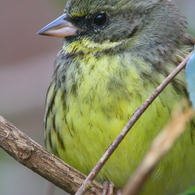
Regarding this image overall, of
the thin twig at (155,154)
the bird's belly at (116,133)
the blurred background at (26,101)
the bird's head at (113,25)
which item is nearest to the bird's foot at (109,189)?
the bird's belly at (116,133)

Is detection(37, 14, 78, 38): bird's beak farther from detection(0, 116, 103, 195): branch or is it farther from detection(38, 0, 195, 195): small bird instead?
detection(0, 116, 103, 195): branch

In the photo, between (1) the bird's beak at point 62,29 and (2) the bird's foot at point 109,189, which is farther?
(1) the bird's beak at point 62,29

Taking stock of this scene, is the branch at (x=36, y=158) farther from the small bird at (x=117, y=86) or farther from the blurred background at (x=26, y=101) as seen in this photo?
the blurred background at (x=26, y=101)

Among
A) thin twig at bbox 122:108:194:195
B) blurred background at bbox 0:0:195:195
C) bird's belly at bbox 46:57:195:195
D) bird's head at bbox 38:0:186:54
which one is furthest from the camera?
blurred background at bbox 0:0:195:195

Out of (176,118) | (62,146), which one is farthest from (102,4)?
(176,118)

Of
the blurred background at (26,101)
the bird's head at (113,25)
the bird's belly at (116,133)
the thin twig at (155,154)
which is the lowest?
the blurred background at (26,101)

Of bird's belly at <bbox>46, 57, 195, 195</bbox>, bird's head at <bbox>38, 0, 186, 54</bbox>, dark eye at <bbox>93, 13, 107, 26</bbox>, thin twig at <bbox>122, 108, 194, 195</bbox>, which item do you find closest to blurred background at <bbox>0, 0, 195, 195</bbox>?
bird's head at <bbox>38, 0, 186, 54</bbox>

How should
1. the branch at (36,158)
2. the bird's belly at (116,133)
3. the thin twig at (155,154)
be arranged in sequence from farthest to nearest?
the bird's belly at (116,133) < the branch at (36,158) < the thin twig at (155,154)
